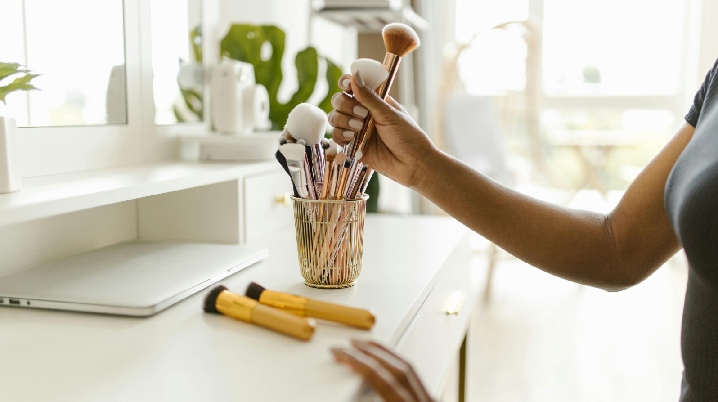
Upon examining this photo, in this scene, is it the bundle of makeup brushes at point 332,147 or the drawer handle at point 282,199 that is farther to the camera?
the drawer handle at point 282,199

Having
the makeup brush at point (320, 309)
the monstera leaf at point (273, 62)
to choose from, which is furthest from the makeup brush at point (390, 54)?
the monstera leaf at point (273, 62)

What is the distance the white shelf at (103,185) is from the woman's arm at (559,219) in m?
0.30

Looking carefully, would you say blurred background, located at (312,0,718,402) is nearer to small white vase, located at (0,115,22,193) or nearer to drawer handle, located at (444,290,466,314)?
drawer handle, located at (444,290,466,314)

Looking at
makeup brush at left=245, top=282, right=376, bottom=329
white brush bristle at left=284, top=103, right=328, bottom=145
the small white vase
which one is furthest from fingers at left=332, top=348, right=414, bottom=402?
the small white vase

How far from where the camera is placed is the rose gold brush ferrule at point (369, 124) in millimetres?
817

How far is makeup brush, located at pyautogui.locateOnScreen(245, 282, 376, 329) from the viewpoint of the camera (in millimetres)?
662

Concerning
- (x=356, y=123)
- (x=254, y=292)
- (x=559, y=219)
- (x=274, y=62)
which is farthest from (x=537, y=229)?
(x=274, y=62)

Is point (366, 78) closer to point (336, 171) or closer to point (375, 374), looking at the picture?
point (336, 171)

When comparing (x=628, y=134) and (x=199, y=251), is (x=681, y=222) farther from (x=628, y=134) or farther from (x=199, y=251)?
(x=628, y=134)

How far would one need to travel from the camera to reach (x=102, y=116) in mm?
1166

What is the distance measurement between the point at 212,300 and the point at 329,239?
0.54 feet

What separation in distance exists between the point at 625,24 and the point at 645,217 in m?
3.48

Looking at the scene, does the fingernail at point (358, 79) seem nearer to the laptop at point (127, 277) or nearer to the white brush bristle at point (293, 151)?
the white brush bristle at point (293, 151)

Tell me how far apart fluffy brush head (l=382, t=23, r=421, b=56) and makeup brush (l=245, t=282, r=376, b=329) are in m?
0.32
